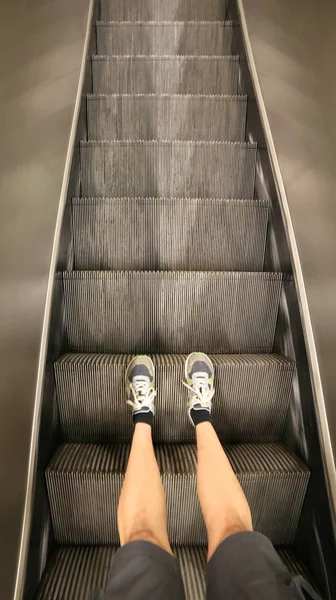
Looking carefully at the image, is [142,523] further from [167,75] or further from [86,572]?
[167,75]

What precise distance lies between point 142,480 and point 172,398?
33 cm

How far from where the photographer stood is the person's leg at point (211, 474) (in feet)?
3.33

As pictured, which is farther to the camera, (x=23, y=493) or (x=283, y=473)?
(x=283, y=473)

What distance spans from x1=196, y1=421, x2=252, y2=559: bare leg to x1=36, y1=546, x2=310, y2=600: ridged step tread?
249 millimetres

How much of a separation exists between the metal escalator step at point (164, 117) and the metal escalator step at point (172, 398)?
1292 mm

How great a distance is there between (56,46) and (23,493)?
1.64m

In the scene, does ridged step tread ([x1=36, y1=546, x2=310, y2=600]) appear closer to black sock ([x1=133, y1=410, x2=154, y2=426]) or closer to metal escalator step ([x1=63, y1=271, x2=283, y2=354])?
black sock ([x1=133, y1=410, x2=154, y2=426])

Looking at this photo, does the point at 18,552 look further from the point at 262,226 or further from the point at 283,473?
the point at 262,226

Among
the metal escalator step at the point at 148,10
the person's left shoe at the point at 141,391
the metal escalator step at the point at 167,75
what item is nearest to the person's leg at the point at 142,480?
the person's left shoe at the point at 141,391

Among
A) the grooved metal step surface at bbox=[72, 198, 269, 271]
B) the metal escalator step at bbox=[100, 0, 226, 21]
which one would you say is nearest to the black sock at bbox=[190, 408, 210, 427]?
the grooved metal step surface at bbox=[72, 198, 269, 271]

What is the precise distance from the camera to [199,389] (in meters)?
1.28

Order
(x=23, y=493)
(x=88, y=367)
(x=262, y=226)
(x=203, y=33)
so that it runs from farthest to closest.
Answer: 1. (x=203, y=33)
2. (x=262, y=226)
3. (x=88, y=367)
4. (x=23, y=493)

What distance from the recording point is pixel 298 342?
1306 millimetres

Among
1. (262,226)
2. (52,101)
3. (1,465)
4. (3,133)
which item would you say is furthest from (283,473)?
(52,101)
